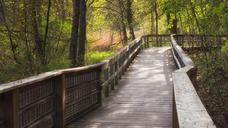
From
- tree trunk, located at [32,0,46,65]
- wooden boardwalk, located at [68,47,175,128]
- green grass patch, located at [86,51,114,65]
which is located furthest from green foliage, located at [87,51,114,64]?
wooden boardwalk, located at [68,47,175,128]

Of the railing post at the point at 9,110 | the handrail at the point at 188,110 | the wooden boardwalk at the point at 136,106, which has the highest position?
the handrail at the point at 188,110

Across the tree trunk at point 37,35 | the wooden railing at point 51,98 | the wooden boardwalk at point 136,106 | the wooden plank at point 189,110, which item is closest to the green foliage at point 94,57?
the tree trunk at point 37,35

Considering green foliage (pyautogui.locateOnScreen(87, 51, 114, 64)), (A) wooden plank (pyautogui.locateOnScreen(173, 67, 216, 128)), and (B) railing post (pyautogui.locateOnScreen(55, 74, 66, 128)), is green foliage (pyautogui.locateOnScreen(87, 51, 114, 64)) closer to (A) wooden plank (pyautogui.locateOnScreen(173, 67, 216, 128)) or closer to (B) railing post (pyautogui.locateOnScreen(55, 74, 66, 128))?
(B) railing post (pyautogui.locateOnScreen(55, 74, 66, 128))

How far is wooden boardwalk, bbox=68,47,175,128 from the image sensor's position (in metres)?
7.64

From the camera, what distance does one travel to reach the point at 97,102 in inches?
373

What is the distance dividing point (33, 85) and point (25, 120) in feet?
1.76

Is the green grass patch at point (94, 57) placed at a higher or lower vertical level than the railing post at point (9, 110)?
lower

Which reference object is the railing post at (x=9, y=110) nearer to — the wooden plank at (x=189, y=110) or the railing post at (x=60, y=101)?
the railing post at (x=60, y=101)

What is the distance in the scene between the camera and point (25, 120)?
18.3 ft


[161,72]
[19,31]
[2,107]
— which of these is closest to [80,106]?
[2,107]

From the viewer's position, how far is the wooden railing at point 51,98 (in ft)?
16.6

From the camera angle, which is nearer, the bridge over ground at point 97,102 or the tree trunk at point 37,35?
the bridge over ground at point 97,102

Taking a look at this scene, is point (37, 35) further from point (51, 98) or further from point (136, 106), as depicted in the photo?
point (51, 98)

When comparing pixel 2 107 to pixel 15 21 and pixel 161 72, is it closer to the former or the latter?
pixel 15 21
